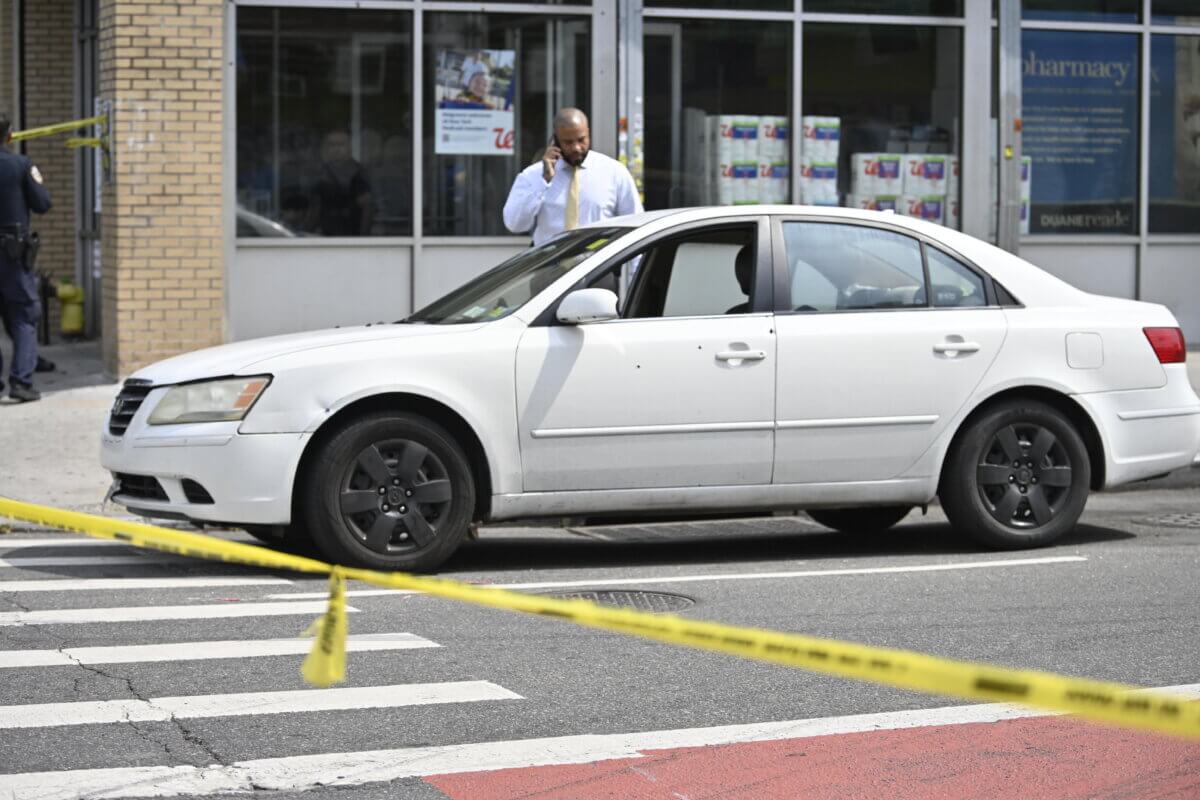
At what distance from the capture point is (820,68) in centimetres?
1555

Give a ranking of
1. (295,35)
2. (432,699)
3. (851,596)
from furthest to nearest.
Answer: (295,35) < (851,596) < (432,699)

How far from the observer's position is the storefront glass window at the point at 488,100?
48.3ft

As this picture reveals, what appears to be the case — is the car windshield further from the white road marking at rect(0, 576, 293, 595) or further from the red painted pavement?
the red painted pavement

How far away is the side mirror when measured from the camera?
8055mm

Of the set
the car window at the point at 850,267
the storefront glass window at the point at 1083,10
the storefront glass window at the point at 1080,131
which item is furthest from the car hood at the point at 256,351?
the storefront glass window at the point at 1083,10

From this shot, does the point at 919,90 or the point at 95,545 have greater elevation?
the point at 919,90

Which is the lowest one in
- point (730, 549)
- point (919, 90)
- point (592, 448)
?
point (730, 549)

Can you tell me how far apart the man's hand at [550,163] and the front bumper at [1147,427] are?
3.20 metres

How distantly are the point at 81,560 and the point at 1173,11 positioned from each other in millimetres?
11722

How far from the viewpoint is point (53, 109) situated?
18.2m

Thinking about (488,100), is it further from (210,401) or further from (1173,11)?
(210,401)

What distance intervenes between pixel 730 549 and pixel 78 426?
17.4ft

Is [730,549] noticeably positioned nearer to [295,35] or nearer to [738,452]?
[738,452]

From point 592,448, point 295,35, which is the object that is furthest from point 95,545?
point 295,35
